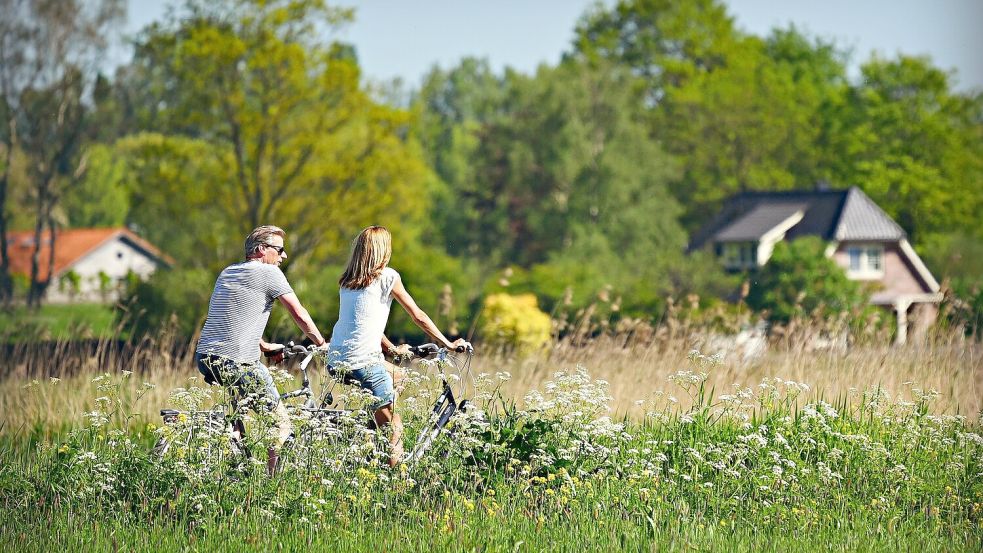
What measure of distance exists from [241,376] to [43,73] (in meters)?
30.5

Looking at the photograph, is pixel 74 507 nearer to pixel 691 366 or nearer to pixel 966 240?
pixel 691 366

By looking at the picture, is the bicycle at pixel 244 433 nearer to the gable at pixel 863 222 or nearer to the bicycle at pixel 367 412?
the bicycle at pixel 367 412

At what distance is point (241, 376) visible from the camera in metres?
6.24

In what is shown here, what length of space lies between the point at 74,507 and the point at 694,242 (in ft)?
143

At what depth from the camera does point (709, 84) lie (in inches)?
1997

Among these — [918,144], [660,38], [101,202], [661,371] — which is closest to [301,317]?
[661,371]

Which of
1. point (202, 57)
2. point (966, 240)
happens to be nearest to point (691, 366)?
point (202, 57)

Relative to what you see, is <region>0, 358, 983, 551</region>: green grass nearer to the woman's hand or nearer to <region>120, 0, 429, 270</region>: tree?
the woman's hand

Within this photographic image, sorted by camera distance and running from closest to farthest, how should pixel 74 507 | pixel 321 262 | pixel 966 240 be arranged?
pixel 74 507 < pixel 321 262 < pixel 966 240

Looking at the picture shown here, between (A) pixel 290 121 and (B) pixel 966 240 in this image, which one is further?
(B) pixel 966 240

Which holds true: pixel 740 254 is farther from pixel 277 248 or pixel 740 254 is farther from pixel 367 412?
pixel 367 412

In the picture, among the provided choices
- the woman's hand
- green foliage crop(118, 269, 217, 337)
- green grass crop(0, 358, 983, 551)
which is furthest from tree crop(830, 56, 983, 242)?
the woman's hand

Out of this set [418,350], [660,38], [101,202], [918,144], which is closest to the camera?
[418,350]

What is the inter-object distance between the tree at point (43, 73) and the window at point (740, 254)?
81.2 feet
